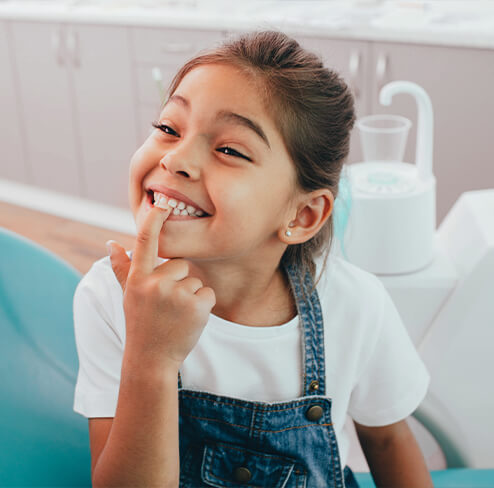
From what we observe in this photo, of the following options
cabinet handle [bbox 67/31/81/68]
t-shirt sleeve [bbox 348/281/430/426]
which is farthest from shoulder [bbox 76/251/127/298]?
cabinet handle [bbox 67/31/81/68]

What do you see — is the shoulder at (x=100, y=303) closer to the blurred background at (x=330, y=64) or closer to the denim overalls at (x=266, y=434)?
the denim overalls at (x=266, y=434)

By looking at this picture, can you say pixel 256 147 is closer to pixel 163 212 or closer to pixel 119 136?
pixel 163 212

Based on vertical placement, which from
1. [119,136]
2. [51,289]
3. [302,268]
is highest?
[302,268]

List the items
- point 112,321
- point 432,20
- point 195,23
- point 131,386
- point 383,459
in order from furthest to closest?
point 195,23, point 432,20, point 383,459, point 112,321, point 131,386

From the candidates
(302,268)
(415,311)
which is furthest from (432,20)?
(302,268)

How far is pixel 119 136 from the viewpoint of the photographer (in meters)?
3.07

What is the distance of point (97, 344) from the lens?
3.04 feet

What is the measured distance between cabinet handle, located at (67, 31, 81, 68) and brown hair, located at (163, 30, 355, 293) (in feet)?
7.53

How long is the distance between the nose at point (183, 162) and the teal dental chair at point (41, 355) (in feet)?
1.40

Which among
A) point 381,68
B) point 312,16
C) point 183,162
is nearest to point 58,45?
point 312,16

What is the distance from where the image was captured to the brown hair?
2.78ft

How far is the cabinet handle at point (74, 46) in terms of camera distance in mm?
3031

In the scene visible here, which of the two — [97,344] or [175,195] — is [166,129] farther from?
[97,344]

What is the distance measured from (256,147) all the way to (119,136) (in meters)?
2.34
